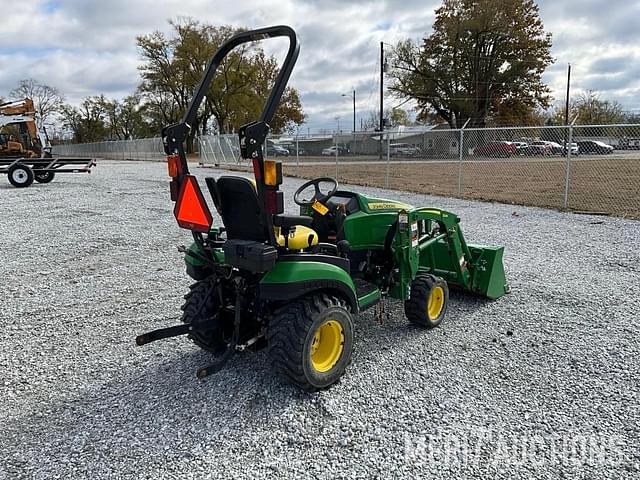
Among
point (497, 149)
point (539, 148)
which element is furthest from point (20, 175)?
point (539, 148)

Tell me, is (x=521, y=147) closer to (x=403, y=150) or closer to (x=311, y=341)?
(x=403, y=150)

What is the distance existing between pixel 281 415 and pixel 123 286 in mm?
3073

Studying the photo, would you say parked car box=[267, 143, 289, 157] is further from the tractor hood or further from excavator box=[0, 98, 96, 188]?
the tractor hood

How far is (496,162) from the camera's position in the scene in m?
19.8

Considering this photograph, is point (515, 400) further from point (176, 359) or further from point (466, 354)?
point (176, 359)

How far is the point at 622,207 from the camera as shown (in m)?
10.3

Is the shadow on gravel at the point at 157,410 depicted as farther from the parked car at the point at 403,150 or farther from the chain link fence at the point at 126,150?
the chain link fence at the point at 126,150

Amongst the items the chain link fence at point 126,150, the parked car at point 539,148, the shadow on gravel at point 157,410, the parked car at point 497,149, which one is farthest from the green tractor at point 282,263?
the chain link fence at point 126,150

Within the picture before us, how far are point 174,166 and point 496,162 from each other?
19.0 metres

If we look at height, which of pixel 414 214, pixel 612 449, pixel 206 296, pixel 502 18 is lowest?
pixel 612 449

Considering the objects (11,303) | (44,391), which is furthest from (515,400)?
(11,303)

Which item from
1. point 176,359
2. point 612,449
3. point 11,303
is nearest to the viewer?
point 612,449

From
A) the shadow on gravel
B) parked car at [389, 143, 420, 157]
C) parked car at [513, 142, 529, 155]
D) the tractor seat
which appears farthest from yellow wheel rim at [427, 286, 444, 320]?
parked car at [389, 143, 420, 157]

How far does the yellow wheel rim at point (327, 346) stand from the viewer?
3094 millimetres
